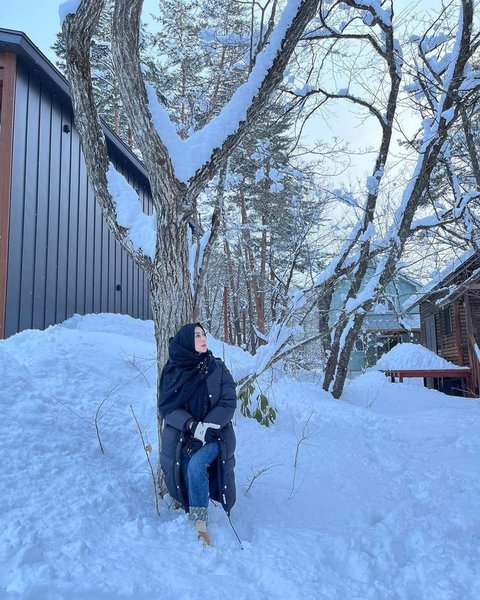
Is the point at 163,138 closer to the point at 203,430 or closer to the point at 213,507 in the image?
the point at 203,430

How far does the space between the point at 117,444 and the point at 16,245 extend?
3.41 meters

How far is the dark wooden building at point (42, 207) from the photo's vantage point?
5.97 m

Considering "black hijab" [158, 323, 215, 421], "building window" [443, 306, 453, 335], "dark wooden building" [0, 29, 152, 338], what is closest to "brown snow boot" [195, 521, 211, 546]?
"black hijab" [158, 323, 215, 421]

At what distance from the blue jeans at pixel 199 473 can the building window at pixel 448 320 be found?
16.1 metres

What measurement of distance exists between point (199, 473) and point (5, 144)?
5046 millimetres

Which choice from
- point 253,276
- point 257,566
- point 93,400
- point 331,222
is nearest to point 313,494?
point 257,566

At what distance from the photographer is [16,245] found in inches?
239

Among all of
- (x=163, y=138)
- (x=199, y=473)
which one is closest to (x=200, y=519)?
(x=199, y=473)

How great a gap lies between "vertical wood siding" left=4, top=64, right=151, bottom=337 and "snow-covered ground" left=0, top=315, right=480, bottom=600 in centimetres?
103

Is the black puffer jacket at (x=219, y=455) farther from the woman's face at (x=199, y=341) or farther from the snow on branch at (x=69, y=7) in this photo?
the snow on branch at (x=69, y=7)

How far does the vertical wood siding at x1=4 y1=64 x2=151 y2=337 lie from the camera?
20.2ft

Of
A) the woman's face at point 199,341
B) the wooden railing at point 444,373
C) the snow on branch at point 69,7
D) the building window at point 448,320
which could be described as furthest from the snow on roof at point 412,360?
the snow on branch at point 69,7

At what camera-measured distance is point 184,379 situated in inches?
119

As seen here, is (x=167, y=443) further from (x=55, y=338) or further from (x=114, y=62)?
(x=55, y=338)
